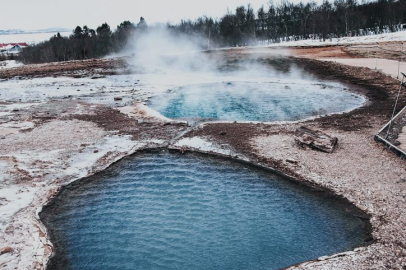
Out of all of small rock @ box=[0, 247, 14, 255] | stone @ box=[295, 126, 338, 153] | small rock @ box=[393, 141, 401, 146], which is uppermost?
stone @ box=[295, 126, 338, 153]

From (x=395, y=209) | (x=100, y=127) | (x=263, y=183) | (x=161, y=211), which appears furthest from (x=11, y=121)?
(x=395, y=209)

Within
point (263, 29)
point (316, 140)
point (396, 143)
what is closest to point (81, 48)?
point (263, 29)

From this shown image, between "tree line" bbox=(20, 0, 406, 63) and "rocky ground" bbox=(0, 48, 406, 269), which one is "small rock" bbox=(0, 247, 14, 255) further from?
"tree line" bbox=(20, 0, 406, 63)

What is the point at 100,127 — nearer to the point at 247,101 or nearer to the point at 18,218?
the point at 18,218

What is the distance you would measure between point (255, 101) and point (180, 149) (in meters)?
8.87

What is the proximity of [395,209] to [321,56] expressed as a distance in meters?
31.8

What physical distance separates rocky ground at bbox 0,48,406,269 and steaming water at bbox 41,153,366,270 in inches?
17.8

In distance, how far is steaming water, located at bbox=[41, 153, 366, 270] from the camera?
6746 mm

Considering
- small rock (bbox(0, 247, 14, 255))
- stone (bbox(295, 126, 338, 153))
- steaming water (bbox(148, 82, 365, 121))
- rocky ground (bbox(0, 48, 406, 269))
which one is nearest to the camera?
small rock (bbox(0, 247, 14, 255))

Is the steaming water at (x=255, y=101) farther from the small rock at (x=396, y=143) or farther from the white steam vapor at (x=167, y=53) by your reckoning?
the white steam vapor at (x=167, y=53)

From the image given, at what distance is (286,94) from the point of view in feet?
70.7

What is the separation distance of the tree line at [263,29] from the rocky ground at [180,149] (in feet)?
160

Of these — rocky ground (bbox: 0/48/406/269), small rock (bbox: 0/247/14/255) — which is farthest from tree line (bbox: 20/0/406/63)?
small rock (bbox: 0/247/14/255)

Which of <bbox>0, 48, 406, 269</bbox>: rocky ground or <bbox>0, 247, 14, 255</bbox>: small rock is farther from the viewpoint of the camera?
<bbox>0, 48, 406, 269</bbox>: rocky ground
